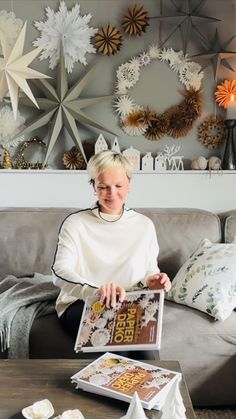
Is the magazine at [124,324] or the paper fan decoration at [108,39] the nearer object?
the magazine at [124,324]

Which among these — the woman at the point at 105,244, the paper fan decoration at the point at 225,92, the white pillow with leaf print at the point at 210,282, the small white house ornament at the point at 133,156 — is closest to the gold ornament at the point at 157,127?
the small white house ornament at the point at 133,156

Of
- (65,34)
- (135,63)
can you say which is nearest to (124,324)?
(135,63)

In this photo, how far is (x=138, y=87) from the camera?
2.91 metres

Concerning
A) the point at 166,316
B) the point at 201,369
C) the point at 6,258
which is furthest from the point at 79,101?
the point at 201,369

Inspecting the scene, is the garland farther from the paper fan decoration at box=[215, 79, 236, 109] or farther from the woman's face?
the woman's face

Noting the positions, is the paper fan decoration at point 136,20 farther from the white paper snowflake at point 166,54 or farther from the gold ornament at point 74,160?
the gold ornament at point 74,160

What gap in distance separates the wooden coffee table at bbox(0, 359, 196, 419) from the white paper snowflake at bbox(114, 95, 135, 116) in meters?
1.80

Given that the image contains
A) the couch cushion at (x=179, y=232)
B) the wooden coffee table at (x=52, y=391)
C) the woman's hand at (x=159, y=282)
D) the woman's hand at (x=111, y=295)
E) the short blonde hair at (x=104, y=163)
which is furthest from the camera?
the couch cushion at (x=179, y=232)

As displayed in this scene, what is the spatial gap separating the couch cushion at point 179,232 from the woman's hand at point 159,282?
71cm

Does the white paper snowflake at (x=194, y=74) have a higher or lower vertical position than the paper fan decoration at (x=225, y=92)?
higher

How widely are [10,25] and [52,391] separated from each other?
7.60 feet

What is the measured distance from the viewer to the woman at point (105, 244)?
1.81 metres

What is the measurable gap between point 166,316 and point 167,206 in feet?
3.22

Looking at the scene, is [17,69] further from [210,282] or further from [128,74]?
[210,282]
